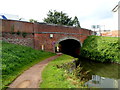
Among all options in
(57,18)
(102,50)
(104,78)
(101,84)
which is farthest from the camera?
(57,18)

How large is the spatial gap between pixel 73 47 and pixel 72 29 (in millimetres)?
5303

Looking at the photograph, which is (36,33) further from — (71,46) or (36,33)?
(71,46)

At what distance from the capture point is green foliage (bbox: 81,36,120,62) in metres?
14.5

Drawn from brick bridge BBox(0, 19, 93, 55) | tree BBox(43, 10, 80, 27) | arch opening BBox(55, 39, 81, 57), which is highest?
tree BBox(43, 10, 80, 27)

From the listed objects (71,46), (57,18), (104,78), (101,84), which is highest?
(57,18)

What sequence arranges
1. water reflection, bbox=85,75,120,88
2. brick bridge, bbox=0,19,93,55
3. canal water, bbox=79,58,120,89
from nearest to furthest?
water reflection, bbox=85,75,120,88 < canal water, bbox=79,58,120,89 < brick bridge, bbox=0,19,93,55

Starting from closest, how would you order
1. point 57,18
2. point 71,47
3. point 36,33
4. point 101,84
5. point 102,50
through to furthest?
point 101,84
point 36,33
point 102,50
point 71,47
point 57,18

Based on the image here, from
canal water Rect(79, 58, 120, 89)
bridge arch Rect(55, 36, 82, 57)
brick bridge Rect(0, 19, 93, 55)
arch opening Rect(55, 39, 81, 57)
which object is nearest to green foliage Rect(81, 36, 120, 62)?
bridge arch Rect(55, 36, 82, 57)

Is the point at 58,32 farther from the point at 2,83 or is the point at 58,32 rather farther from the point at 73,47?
the point at 2,83

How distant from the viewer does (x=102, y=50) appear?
1566 cm

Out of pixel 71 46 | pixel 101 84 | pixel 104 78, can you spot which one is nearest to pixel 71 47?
pixel 71 46

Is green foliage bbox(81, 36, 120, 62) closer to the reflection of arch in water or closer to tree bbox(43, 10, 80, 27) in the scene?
the reflection of arch in water

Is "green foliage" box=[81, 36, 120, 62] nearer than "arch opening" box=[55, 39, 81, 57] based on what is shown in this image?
Yes

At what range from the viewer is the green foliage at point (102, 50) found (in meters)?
14.5
